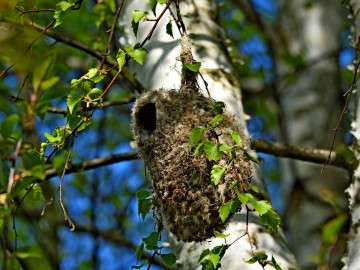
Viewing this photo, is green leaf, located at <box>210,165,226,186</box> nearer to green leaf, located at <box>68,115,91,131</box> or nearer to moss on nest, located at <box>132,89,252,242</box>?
moss on nest, located at <box>132,89,252,242</box>

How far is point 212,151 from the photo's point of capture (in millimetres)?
1757

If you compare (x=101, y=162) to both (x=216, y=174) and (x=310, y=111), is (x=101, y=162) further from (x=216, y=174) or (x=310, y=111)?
(x=310, y=111)

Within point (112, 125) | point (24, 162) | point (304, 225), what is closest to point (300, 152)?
point (24, 162)

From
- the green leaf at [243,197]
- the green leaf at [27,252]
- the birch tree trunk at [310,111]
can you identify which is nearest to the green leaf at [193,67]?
the green leaf at [243,197]

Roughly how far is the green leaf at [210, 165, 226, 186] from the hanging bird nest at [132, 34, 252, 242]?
51mm

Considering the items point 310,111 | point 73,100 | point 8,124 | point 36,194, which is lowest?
point 8,124

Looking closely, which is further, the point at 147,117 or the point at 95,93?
the point at 147,117

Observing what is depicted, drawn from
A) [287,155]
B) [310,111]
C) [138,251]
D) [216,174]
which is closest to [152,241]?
[138,251]

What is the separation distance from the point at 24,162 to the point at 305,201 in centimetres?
310

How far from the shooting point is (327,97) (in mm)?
4898

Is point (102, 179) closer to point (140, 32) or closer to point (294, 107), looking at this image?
point (294, 107)

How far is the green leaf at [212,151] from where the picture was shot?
1742mm

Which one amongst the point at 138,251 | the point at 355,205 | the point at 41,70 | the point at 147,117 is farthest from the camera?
the point at 355,205

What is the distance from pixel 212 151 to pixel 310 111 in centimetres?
319
